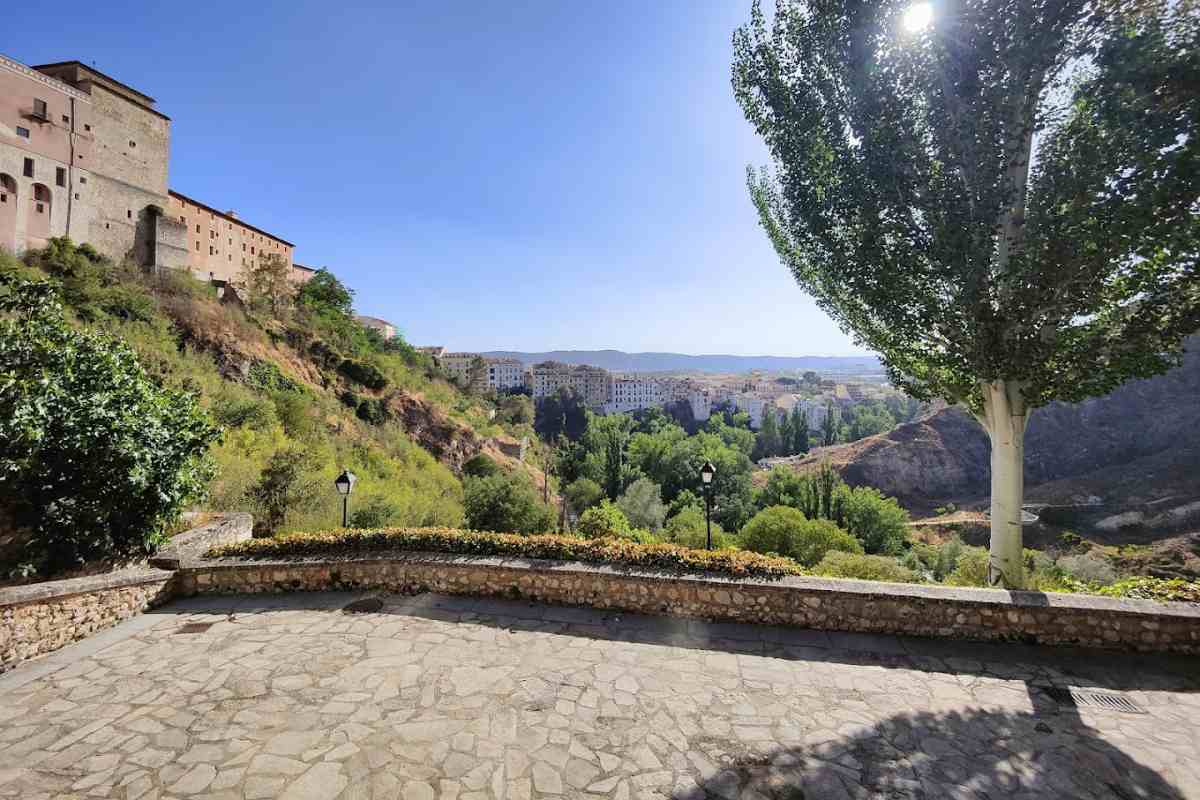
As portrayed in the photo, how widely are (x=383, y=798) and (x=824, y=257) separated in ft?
25.0

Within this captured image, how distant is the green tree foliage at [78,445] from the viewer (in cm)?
550

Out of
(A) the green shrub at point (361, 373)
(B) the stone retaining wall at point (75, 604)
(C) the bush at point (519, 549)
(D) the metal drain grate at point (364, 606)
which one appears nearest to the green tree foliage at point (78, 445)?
(B) the stone retaining wall at point (75, 604)

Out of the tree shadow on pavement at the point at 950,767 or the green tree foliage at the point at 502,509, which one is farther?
the green tree foliage at the point at 502,509

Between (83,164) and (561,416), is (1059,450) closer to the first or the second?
(561,416)

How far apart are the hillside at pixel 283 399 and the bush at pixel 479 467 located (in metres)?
0.90

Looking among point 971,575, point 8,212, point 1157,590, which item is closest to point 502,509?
point 971,575

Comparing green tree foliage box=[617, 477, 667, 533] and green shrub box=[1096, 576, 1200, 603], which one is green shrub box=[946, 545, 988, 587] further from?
green tree foliage box=[617, 477, 667, 533]

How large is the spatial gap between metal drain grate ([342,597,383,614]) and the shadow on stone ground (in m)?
4.20

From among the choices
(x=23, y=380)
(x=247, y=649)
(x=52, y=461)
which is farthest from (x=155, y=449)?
(x=247, y=649)

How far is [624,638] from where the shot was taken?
513 cm

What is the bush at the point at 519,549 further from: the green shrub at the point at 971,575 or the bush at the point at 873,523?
the bush at the point at 873,523

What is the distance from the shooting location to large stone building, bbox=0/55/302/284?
20.7m

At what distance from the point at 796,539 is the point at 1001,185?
1715 cm

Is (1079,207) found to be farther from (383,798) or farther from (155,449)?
(155,449)
